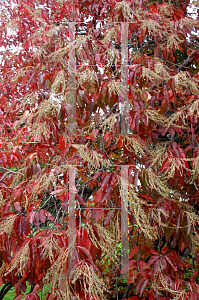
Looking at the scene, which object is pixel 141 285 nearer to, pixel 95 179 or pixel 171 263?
pixel 171 263

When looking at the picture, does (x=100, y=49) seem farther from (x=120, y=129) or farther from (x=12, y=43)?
(x=12, y=43)

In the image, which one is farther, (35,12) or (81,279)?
(35,12)

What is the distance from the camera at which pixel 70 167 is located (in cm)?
121

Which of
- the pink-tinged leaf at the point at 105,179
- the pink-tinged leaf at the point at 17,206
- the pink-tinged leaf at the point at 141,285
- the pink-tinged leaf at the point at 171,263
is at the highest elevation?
the pink-tinged leaf at the point at 105,179

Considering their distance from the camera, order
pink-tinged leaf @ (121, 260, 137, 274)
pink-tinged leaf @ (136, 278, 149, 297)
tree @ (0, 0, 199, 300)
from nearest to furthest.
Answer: tree @ (0, 0, 199, 300) → pink-tinged leaf @ (136, 278, 149, 297) → pink-tinged leaf @ (121, 260, 137, 274)

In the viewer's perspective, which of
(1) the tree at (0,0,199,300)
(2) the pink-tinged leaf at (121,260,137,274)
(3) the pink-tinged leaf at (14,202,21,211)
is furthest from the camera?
(2) the pink-tinged leaf at (121,260,137,274)

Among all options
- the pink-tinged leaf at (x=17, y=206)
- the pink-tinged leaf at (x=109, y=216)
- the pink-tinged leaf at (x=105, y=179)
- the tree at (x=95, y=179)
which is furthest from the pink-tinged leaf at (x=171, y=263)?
the pink-tinged leaf at (x=17, y=206)

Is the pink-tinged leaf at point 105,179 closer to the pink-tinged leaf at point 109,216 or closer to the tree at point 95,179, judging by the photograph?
the tree at point 95,179

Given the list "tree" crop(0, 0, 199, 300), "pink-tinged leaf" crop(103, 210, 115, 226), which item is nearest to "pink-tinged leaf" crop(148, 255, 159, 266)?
"tree" crop(0, 0, 199, 300)

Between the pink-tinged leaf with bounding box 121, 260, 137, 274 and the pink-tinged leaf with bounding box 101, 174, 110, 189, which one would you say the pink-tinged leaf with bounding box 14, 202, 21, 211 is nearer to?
the pink-tinged leaf with bounding box 101, 174, 110, 189

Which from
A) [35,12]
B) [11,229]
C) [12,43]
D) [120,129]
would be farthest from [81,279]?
[12,43]

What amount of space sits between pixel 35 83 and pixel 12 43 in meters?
1.20

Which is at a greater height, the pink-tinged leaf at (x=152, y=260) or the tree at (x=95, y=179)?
the tree at (x=95, y=179)

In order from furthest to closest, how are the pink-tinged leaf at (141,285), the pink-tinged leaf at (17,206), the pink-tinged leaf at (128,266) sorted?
the pink-tinged leaf at (128,266) < the pink-tinged leaf at (141,285) < the pink-tinged leaf at (17,206)
